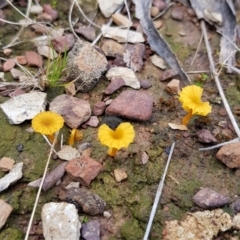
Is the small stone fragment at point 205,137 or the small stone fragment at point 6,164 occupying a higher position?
the small stone fragment at point 205,137

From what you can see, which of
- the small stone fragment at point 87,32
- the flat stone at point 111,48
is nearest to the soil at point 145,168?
the flat stone at point 111,48

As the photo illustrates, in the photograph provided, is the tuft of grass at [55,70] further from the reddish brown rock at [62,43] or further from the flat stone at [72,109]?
the reddish brown rock at [62,43]

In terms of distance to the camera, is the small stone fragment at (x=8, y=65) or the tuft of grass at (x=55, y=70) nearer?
the tuft of grass at (x=55, y=70)

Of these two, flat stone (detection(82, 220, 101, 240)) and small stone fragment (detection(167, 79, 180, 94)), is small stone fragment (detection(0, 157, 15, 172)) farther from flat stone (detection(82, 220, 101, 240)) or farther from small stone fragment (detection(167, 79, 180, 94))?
small stone fragment (detection(167, 79, 180, 94))

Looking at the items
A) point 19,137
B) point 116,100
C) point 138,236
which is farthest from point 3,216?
point 116,100

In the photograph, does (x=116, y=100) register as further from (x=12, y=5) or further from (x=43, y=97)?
(x=12, y=5)

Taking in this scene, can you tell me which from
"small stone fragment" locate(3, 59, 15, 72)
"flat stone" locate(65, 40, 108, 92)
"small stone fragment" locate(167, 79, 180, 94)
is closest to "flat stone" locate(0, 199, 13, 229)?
"flat stone" locate(65, 40, 108, 92)

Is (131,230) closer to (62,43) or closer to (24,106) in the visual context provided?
(24,106)
